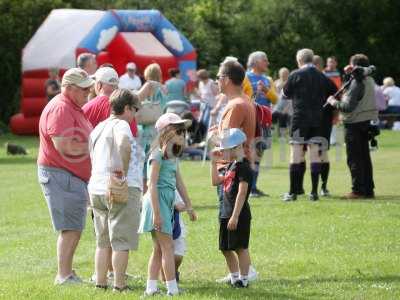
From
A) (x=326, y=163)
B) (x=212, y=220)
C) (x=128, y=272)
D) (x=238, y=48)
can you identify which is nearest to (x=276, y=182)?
(x=326, y=163)

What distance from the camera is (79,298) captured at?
28.0 feet

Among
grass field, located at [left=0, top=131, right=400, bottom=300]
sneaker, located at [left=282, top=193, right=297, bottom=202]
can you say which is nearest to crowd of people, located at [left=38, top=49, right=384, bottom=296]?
grass field, located at [left=0, top=131, right=400, bottom=300]

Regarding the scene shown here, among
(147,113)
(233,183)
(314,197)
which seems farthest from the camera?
(314,197)

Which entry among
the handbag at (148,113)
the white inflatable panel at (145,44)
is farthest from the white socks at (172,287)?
the white inflatable panel at (145,44)

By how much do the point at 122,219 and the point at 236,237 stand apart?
1027mm

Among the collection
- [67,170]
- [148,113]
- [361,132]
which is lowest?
[67,170]

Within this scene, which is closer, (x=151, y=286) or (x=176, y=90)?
(x=151, y=286)

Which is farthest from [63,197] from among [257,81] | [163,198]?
[257,81]

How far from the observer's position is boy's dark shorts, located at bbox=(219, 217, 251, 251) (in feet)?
30.9

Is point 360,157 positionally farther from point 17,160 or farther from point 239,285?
point 17,160

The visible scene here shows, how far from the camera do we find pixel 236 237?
9.40 metres

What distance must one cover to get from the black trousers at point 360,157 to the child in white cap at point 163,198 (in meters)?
7.11

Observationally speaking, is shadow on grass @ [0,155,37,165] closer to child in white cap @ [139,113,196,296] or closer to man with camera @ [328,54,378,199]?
man with camera @ [328,54,378,199]

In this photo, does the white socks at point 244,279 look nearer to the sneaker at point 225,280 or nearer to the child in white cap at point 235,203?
the child in white cap at point 235,203
